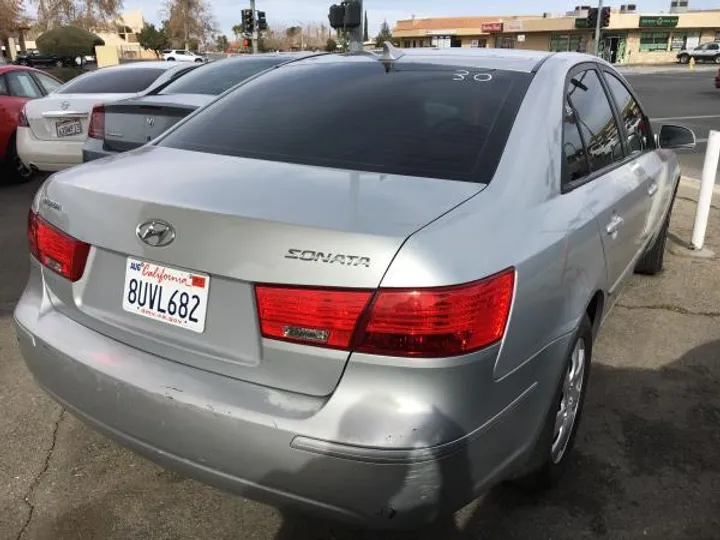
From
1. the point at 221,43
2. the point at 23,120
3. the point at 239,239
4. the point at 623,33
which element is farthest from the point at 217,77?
the point at 221,43

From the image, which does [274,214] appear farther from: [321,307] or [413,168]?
[413,168]

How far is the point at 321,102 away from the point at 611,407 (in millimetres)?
2006

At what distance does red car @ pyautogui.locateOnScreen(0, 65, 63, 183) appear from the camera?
26.9 ft

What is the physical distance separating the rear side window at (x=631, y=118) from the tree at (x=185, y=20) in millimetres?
74043

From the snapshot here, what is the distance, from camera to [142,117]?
519 centimetres

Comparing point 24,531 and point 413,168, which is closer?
point 413,168

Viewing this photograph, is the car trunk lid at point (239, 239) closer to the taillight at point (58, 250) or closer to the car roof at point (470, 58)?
the taillight at point (58, 250)

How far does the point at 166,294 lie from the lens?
1.94 m

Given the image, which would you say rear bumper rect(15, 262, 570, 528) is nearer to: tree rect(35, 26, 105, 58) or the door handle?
the door handle

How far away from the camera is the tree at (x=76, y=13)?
5488 cm

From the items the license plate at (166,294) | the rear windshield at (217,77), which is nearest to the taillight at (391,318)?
the license plate at (166,294)

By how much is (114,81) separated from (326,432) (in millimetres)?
7386

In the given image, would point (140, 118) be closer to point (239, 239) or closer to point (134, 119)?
point (134, 119)

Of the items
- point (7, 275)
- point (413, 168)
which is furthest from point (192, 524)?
point (7, 275)
